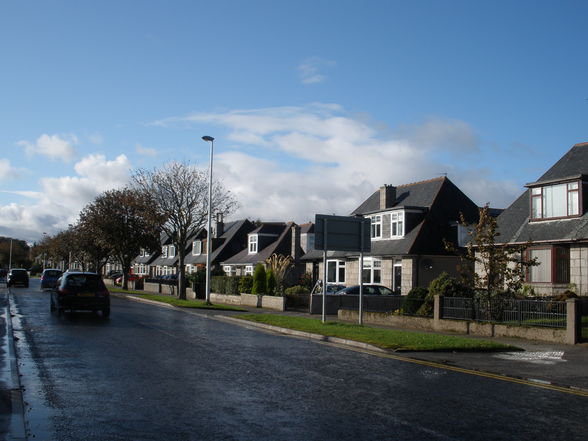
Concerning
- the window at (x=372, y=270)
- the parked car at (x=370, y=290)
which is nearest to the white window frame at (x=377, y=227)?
the window at (x=372, y=270)

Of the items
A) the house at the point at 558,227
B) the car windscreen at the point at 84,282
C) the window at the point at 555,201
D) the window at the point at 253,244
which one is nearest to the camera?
the car windscreen at the point at 84,282

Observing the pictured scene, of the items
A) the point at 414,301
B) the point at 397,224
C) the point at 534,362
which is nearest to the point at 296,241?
the point at 397,224

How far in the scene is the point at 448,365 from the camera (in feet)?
44.4

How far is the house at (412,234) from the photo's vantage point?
121 ft

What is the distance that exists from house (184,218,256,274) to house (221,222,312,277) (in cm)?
223

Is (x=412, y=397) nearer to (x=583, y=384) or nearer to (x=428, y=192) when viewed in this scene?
(x=583, y=384)

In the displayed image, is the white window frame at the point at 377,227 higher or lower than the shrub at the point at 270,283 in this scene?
higher

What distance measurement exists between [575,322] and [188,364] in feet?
37.4

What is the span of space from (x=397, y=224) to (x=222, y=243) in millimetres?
34446

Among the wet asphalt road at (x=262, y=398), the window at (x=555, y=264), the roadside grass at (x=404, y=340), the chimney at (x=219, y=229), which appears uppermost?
the chimney at (x=219, y=229)

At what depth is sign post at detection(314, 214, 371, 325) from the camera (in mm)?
22266

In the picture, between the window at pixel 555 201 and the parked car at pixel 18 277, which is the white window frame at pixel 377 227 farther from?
the parked car at pixel 18 277

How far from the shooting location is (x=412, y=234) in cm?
3791

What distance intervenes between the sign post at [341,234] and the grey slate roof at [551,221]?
9.24 metres
